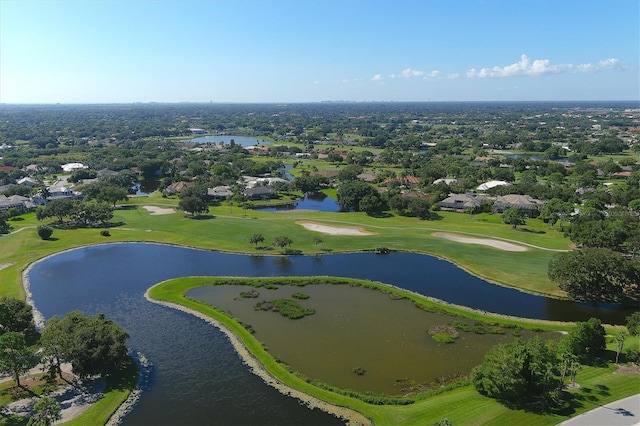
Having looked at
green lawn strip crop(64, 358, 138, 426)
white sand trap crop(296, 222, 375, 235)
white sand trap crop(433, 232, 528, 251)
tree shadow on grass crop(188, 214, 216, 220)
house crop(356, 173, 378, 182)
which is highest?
house crop(356, 173, 378, 182)

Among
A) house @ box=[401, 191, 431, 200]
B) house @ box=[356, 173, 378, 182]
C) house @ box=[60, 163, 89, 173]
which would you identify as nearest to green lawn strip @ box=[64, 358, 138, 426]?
house @ box=[401, 191, 431, 200]

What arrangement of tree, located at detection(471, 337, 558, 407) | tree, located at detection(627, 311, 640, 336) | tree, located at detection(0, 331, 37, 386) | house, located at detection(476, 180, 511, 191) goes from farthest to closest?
house, located at detection(476, 180, 511, 191) < tree, located at detection(627, 311, 640, 336) < tree, located at detection(0, 331, 37, 386) < tree, located at detection(471, 337, 558, 407)

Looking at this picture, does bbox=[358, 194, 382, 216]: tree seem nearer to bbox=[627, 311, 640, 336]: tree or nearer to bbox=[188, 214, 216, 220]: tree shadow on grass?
bbox=[188, 214, 216, 220]: tree shadow on grass

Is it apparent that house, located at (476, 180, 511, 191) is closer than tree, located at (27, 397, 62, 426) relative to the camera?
No

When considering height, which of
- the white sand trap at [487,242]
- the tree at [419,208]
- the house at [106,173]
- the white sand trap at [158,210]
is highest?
the house at [106,173]

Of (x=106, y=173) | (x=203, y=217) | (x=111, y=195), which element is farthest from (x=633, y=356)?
(x=106, y=173)

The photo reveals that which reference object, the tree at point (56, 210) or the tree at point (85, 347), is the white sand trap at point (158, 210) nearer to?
the tree at point (56, 210)

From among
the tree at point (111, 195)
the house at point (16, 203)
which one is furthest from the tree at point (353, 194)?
the house at point (16, 203)
